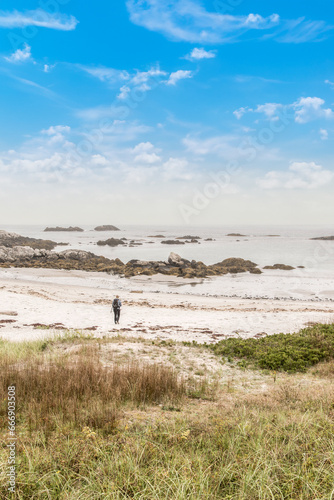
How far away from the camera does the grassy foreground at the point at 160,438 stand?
3223 mm

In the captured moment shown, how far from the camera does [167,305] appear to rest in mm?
23188

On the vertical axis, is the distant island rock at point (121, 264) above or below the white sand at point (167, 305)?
above

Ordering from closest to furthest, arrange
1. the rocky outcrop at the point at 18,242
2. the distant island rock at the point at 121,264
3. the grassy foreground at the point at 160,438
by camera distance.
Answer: the grassy foreground at the point at 160,438 → the distant island rock at the point at 121,264 → the rocky outcrop at the point at 18,242

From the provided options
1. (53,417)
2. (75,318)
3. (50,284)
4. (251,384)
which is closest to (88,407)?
(53,417)

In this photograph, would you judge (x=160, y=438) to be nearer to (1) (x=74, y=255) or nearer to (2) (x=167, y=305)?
(2) (x=167, y=305)

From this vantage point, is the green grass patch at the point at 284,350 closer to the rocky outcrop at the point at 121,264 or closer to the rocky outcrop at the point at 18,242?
the rocky outcrop at the point at 121,264

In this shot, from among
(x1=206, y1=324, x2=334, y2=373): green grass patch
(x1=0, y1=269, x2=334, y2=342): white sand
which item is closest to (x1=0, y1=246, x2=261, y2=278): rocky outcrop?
(x1=0, y1=269, x2=334, y2=342): white sand

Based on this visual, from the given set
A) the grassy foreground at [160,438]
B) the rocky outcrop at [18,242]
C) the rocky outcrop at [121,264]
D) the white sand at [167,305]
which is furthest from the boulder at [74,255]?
the grassy foreground at [160,438]

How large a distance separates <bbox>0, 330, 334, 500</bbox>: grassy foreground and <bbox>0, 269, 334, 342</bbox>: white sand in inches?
278

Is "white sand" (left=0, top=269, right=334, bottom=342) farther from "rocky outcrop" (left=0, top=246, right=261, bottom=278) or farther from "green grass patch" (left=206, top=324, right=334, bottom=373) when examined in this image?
"rocky outcrop" (left=0, top=246, right=261, bottom=278)

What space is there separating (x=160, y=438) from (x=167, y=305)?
→ 19.1 metres

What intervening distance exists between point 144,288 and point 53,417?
26323 mm

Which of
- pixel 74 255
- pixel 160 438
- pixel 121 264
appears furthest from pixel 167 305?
pixel 74 255

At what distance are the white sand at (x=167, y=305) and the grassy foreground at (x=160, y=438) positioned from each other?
23.2 ft
